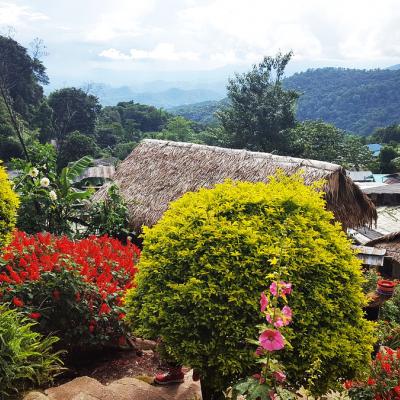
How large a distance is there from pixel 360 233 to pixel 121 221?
10705mm

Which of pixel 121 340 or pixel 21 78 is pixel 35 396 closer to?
pixel 121 340

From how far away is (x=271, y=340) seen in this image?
2312 millimetres

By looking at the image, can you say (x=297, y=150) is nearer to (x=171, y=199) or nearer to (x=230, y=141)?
(x=230, y=141)

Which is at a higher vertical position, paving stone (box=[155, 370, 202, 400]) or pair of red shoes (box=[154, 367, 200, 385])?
pair of red shoes (box=[154, 367, 200, 385])

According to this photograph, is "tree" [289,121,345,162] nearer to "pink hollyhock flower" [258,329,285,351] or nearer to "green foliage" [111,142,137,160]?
"green foliage" [111,142,137,160]

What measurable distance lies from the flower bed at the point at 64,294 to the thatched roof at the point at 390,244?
41.1ft

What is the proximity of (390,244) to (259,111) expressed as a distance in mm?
17776

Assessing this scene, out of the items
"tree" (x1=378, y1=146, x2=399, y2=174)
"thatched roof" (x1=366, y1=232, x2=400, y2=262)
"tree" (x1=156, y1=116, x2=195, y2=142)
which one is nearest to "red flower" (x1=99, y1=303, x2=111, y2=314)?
"thatched roof" (x1=366, y1=232, x2=400, y2=262)

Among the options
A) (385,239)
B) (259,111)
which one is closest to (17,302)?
(385,239)

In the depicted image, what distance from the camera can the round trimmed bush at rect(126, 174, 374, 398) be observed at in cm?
288

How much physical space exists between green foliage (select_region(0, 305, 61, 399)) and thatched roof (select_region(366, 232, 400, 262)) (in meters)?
13.6

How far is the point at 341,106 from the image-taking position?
9700 centimetres

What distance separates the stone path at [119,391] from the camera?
134 inches

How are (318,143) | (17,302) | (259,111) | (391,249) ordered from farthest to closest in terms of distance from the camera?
(318,143), (259,111), (391,249), (17,302)
